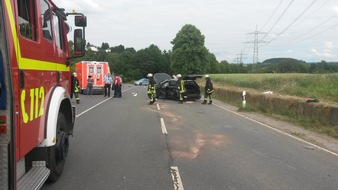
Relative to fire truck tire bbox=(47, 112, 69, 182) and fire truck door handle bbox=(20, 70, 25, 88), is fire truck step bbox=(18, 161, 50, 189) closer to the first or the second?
fire truck tire bbox=(47, 112, 69, 182)

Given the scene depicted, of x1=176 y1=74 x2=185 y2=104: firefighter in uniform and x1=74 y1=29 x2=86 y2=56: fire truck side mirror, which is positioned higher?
x1=74 y1=29 x2=86 y2=56: fire truck side mirror

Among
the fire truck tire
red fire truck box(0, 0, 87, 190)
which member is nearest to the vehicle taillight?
red fire truck box(0, 0, 87, 190)

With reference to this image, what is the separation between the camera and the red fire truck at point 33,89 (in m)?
3.54

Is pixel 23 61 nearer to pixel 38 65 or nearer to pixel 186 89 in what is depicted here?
pixel 38 65

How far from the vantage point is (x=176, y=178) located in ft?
20.6

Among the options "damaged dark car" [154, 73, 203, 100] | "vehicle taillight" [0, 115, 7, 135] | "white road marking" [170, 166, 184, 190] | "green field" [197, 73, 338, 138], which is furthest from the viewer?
"damaged dark car" [154, 73, 203, 100]

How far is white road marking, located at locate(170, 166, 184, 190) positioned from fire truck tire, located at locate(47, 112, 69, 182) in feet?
5.94

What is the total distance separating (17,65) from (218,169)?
4193 millimetres

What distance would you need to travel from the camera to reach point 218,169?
696 centimetres

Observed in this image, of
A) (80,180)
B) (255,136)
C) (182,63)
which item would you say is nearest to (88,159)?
(80,180)

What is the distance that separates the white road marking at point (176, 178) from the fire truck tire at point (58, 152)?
5.94 ft

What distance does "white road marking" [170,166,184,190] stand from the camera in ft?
19.1

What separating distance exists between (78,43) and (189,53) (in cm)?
6887

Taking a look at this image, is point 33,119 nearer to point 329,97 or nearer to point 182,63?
point 329,97
